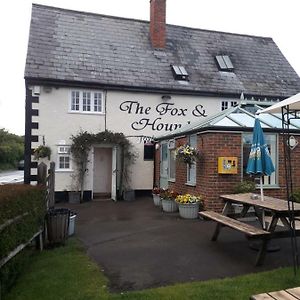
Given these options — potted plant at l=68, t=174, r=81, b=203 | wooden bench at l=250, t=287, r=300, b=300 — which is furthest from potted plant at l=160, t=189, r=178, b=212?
wooden bench at l=250, t=287, r=300, b=300

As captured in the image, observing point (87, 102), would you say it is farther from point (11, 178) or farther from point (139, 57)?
point (11, 178)

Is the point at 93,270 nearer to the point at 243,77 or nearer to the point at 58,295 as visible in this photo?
the point at 58,295

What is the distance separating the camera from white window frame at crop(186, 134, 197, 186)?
1128 centimetres

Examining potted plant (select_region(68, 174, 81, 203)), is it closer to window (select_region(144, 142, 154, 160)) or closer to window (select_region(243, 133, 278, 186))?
window (select_region(144, 142, 154, 160))

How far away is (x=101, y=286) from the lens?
4.93 metres

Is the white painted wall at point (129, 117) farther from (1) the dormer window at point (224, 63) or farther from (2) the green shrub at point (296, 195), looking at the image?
(2) the green shrub at point (296, 195)

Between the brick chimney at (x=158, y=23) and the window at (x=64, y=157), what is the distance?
720cm

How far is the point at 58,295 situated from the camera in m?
4.62

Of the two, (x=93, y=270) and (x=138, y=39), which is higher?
(x=138, y=39)

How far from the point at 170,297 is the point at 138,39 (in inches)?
621

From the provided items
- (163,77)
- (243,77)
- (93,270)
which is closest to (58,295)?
(93,270)

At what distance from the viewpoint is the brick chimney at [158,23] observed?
1788cm

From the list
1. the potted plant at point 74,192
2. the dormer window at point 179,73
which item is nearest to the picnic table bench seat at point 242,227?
the potted plant at point 74,192

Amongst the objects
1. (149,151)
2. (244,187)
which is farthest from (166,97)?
(244,187)
